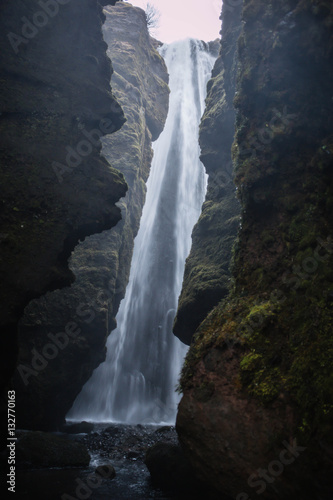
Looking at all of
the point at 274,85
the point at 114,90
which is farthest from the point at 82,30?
the point at 114,90

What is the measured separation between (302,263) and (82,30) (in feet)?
31.6

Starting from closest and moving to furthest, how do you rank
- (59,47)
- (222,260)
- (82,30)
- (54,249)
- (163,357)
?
(54,249), (59,47), (82,30), (222,260), (163,357)

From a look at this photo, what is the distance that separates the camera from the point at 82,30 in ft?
31.4

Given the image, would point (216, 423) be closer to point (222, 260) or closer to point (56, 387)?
point (222, 260)

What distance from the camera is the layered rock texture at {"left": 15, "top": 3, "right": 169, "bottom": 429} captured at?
1216 cm

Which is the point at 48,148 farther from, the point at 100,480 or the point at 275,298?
the point at 100,480
